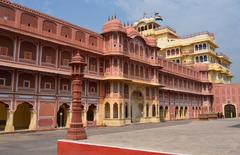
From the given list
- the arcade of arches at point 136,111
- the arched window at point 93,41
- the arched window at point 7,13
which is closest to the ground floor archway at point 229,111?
the arcade of arches at point 136,111

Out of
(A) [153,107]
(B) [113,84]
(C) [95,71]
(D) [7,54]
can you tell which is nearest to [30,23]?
(D) [7,54]

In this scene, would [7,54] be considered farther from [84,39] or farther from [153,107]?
[153,107]

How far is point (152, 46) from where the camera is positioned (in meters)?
41.8

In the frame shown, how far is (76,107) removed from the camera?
12688 mm

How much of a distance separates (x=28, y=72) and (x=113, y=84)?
37.3 ft

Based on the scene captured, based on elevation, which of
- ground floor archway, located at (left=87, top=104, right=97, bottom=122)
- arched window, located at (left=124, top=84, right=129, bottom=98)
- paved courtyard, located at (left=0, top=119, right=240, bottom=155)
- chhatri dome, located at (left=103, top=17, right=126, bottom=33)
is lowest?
paved courtyard, located at (left=0, top=119, right=240, bottom=155)

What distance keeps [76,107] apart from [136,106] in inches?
1069

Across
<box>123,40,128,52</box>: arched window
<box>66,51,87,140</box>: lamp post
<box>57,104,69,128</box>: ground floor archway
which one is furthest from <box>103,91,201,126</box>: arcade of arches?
<box>66,51,87,140</box>: lamp post

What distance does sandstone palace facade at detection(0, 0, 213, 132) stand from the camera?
960 inches

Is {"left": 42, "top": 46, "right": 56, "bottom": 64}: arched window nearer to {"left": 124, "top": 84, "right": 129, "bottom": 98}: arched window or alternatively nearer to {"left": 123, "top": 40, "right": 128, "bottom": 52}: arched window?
{"left": 123, "top": 40, "right": 128, "bottom": 52}: arched window

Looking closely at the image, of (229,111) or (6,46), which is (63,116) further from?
(229,111)

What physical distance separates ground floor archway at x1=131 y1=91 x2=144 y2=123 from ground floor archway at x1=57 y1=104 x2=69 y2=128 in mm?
10920

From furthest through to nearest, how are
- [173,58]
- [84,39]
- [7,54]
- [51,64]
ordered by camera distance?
[173,58] < [84,39] < [51,64] < [7,54]

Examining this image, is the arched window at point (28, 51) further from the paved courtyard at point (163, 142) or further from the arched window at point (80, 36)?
the paved courtyard at point (163, 142)
